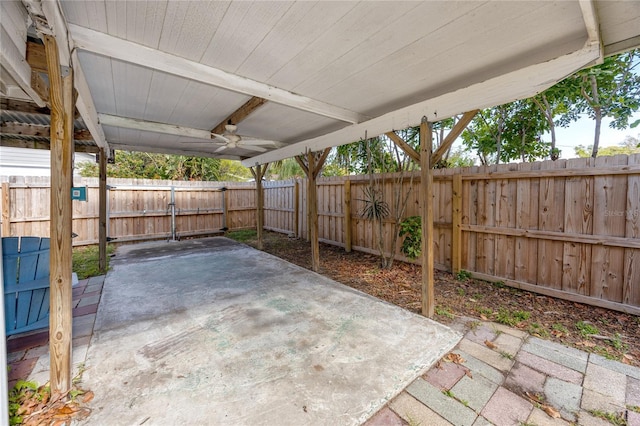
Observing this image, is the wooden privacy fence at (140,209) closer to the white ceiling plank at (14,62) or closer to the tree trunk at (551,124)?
the white ceiling plank at (14,62)

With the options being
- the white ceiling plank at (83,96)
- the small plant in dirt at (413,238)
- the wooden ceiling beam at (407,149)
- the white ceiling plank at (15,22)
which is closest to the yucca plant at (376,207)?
the small plant in dirt at (413,238)

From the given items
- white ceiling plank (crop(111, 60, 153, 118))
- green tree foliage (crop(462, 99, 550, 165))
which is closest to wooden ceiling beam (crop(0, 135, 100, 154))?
white ceiling plank (crop(111, 60, 153, 118))

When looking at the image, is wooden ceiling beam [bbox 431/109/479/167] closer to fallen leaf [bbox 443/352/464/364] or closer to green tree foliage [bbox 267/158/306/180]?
fallen leaf [bbox 443/352/464/364]

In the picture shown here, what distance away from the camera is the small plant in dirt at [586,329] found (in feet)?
7.89

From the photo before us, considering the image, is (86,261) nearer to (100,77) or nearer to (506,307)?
A: (100,77)

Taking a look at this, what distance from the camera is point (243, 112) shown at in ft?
11.1

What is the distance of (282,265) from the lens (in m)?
4.76

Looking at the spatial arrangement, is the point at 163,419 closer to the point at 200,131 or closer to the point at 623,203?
the point at 200,131

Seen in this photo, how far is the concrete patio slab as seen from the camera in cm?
159

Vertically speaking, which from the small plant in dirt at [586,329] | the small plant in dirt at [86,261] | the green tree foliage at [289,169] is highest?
the green tree foliage at [289,169]

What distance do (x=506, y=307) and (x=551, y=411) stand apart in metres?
1.59

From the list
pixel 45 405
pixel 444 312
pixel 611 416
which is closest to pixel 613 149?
pixel 444 312

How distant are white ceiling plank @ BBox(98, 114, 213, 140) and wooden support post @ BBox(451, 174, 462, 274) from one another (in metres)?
4.13

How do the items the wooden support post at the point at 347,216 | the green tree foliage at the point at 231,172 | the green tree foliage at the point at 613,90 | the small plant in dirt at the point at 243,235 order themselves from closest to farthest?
the green tree foliage at the point at 613,90, the wooden support post at the point at 347,216, the small plant in dirt at the point at 243,235, the green tree foliage at the point at 231,172
